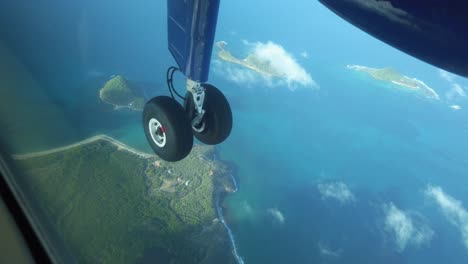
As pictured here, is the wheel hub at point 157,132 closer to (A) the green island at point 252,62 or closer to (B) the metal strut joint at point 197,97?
(B) the metal strut joint at point 197,97

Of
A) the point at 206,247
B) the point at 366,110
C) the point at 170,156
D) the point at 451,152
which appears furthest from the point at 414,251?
the point at 170,156

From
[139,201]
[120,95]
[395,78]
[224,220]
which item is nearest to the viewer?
[139,201]

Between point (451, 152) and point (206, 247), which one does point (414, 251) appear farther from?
point (206, 247)

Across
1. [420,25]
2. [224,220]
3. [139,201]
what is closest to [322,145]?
[224,220]

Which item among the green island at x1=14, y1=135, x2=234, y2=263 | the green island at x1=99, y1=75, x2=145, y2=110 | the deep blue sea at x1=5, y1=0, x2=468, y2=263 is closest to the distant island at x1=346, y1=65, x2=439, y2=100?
the deep blue sea at x1=5, y1=0, x2=468, y2=263

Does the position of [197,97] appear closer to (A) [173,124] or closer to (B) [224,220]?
(A) [173,124]

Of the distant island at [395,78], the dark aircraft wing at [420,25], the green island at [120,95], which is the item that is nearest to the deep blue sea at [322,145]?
the distant island at [395,78]
